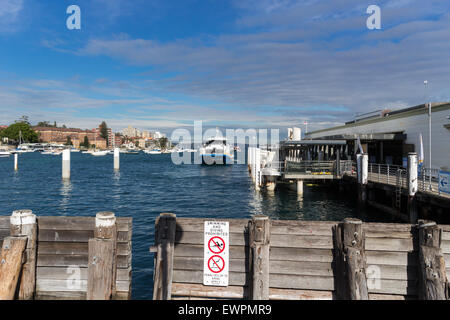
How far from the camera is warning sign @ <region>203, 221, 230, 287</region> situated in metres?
5.48

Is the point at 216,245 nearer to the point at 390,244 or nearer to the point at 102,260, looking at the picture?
the point at 102,260

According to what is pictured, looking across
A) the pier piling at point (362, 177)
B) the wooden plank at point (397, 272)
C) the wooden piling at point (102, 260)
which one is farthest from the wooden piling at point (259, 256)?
the pier piling at point (362, 177)

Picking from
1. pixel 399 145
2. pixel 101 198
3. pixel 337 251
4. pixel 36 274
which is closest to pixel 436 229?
pixel 337 251

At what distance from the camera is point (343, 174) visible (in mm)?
28781

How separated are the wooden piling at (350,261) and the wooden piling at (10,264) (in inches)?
212

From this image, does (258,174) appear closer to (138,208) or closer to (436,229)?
(138,208)

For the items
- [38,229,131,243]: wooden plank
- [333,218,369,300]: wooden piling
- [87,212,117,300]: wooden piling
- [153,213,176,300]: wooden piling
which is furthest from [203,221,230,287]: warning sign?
[38,229,131,243]: wooden plank

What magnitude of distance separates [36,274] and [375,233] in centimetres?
602

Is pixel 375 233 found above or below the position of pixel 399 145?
below

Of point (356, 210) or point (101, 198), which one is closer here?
point (356, 210)

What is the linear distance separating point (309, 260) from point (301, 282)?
16.0 inches

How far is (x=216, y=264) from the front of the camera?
550 cm

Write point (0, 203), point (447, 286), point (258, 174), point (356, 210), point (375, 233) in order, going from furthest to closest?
point (258, 174)
point (0, 203)
point (356, 210)
point (375, 233)
point (447, 286)

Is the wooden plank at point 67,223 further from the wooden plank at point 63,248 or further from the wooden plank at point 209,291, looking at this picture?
the wooden plank at point 209,291
